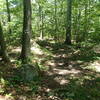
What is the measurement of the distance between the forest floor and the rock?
0.29 meters

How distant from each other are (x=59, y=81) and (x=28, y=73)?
1471mm

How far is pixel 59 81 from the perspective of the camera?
775 cm

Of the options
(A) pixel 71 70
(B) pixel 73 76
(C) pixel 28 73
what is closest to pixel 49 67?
(A) pixel 71 70

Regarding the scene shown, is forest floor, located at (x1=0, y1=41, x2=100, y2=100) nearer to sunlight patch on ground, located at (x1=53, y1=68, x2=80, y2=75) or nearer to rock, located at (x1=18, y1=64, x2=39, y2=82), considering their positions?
sunlight patch on ground, located at (x1=53, y1=68, x2=80, y2=75)

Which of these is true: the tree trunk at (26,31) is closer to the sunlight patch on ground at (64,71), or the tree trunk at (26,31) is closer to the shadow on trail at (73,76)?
the shadow on trail at (73,76)

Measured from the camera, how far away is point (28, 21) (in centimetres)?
928

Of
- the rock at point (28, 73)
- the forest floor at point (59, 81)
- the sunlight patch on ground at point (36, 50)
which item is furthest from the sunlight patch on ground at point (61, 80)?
the sunlight patch on ground at point (36, 50)

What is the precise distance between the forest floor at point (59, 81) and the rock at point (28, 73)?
0.29m

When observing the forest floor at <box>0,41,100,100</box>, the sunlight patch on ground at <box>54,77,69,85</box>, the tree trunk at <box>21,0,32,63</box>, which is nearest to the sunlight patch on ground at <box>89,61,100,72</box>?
the forest floor at <box>0,41,100,100</box>

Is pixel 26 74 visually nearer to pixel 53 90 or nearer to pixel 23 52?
pixel 53 90

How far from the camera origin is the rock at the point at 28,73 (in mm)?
7539

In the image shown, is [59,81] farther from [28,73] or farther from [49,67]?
[49,67]

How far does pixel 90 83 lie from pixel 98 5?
1030 centimetres

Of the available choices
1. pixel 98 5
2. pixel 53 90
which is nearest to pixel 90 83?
pixel 53 90
